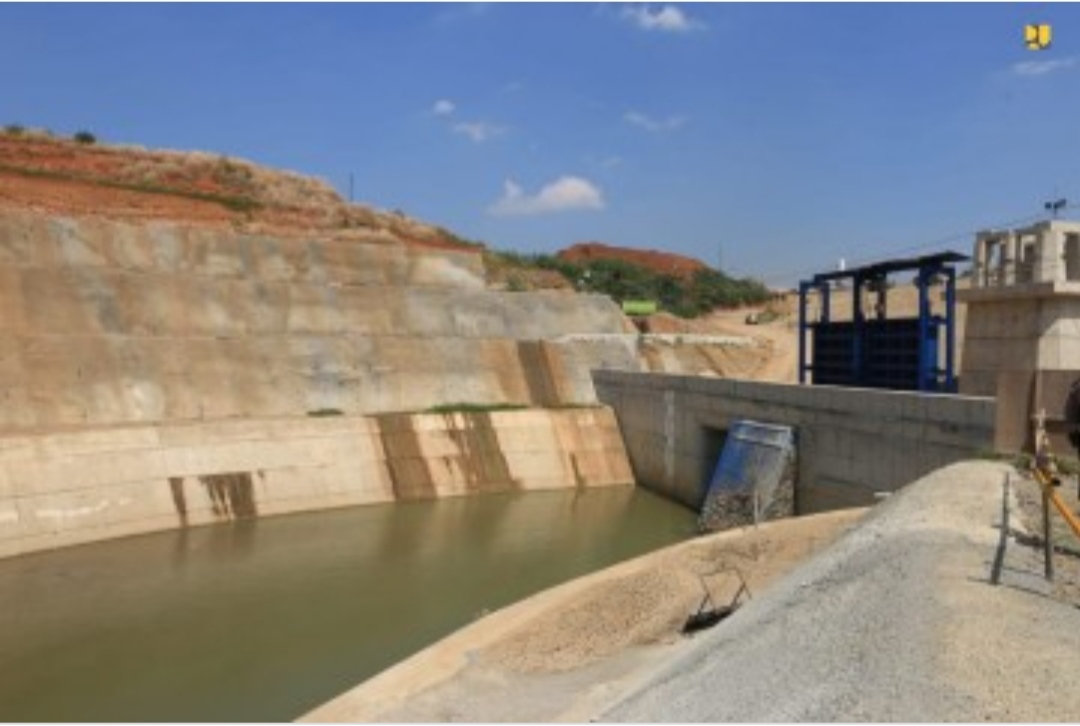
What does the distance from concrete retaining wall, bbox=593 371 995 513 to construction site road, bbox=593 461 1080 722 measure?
20.6 ft

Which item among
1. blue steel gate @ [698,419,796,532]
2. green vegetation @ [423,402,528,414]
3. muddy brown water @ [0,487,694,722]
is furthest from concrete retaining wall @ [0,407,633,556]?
blue steel gate @ [698,419,796,532]

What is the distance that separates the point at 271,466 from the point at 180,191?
22.3 meters

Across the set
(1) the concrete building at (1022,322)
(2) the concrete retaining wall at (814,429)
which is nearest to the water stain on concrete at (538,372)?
(2) the concrete retaining wall at (814,429)

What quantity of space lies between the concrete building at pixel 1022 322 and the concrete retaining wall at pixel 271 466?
49.2 ft

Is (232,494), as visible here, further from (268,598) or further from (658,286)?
(658,286)

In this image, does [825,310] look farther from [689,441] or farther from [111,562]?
[111,562]

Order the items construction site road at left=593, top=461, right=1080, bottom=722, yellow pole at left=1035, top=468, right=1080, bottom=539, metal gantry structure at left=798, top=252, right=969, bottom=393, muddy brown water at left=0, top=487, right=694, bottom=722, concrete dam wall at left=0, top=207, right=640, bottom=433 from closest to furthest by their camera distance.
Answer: construction site road at left=593, top=461, right=1080, bottom=722 < yellow pole at left=1035, top=468, right=1080, bottom=539 < muddy brown water at left=0, top=487, right=694, bottom=722 < metal gantry structure at left=798, top=252, right=969, bottom=393 < concrete dam wall at left=0, top=207, right=640, bottom=433

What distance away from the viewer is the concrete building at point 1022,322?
46.5 feet

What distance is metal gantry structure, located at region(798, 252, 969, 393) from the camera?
19.8 meters

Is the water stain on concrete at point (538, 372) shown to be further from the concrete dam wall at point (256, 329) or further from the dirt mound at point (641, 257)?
the dirt mound at point (641, 257)

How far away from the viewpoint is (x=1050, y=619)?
6898 mm

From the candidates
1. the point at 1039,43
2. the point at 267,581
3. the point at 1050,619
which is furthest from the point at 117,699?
the point at 1039,43

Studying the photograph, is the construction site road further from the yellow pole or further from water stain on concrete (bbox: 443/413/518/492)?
water stain on concrete (bbox: 443/413/518/492)

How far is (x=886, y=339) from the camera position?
70.0 feet
